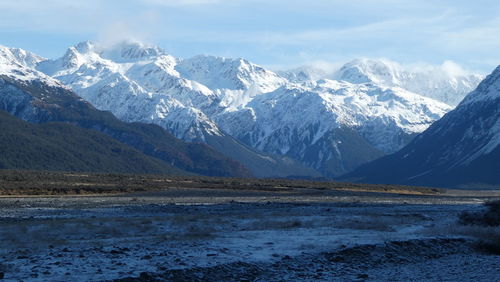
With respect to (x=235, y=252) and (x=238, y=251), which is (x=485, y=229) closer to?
(x=238, y=251)

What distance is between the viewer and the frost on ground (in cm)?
3697

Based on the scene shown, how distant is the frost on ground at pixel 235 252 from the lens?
37.0m

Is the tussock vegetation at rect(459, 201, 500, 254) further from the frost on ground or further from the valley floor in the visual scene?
the frost on ground

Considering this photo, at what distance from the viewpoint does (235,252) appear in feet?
141

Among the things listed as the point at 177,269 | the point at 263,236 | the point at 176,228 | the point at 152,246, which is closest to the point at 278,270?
the point at 177,269

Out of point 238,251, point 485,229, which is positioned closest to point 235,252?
point 238,251

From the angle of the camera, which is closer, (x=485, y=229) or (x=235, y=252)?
(x=235, y=252)

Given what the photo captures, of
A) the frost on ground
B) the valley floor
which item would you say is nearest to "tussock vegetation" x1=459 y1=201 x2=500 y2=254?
the valley floor

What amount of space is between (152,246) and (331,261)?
10134mm

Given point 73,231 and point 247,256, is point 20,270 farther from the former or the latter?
point 73,231

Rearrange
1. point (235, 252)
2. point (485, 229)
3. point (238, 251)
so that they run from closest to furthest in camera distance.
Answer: point (235, 252)
point (238, 251)
point (485, 229)

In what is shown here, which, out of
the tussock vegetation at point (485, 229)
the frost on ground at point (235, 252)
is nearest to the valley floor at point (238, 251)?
the frost on ground at point (235, 252)

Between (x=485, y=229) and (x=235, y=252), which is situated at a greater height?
(x=485, y=229)

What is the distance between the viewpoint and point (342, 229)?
58969 mm
